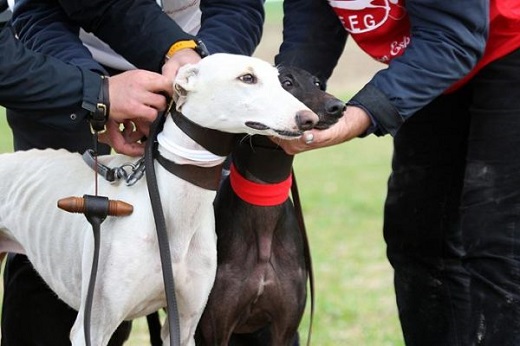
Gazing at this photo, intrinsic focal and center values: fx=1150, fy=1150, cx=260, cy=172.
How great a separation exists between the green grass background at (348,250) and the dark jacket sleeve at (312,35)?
181 centimetres

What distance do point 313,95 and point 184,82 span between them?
35cm

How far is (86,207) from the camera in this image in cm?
307

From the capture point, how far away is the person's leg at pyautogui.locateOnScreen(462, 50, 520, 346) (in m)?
3.47

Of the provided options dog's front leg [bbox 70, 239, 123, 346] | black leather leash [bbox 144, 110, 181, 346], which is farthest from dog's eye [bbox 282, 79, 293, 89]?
dog's front leg [bbox 70, 239, 123, 346]

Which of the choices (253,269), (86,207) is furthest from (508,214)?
(86,207)

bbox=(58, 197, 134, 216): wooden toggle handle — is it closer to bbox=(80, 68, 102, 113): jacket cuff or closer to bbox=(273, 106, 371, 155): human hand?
bbox=(80, 68, 102, 113): jacket cuff

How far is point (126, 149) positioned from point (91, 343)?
57 centimetres

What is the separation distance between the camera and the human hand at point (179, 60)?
130 inches

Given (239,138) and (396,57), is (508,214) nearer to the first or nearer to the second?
(396,57)

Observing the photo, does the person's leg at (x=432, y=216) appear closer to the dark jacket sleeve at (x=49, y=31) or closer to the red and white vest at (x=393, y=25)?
the red and white vest at (x=393, y=25)

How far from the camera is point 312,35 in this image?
3.74 metres

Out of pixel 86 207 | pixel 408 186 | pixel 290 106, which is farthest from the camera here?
pixel 408 186

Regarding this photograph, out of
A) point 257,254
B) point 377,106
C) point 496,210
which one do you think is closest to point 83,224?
point 257,254

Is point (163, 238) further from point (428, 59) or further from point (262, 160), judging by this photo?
point (428, 59)
